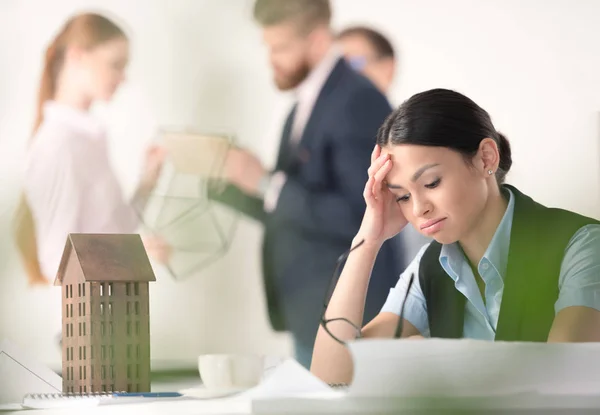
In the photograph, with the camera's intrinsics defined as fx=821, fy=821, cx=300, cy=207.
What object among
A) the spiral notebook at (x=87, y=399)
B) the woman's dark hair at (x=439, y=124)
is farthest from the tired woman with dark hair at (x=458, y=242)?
the spiral notebook at (x=87, y=399)

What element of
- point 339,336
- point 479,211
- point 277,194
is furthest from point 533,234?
point 277,194

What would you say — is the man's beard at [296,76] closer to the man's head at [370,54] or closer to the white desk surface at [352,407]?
the man's head at [370,54]

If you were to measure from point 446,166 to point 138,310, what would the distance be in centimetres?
69

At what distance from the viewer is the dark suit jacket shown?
5.80 ft

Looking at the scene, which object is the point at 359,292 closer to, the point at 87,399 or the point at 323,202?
the point at 323,202

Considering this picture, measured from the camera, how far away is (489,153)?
1432 mm

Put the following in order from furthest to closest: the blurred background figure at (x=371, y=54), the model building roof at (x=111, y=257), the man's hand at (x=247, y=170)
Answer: the blurred background figure at (x=371, y=54), the man's hand at (x=247, y=170), the model building roof at (x=111, y=257)

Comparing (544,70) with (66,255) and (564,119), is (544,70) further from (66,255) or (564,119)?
(66,255)

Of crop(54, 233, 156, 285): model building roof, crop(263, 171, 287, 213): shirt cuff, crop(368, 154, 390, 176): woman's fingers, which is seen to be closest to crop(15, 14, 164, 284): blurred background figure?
crop(54, 233, 156, 285): model building roof

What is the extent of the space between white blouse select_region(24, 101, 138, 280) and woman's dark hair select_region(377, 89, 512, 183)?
47 centimetres

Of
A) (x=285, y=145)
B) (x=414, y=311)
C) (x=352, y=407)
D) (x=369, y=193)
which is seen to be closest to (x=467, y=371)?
(x=352, y=407)

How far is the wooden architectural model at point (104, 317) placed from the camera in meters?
0.89

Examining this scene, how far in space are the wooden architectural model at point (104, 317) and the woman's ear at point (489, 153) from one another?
27.6 inches

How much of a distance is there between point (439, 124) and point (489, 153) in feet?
0.37
